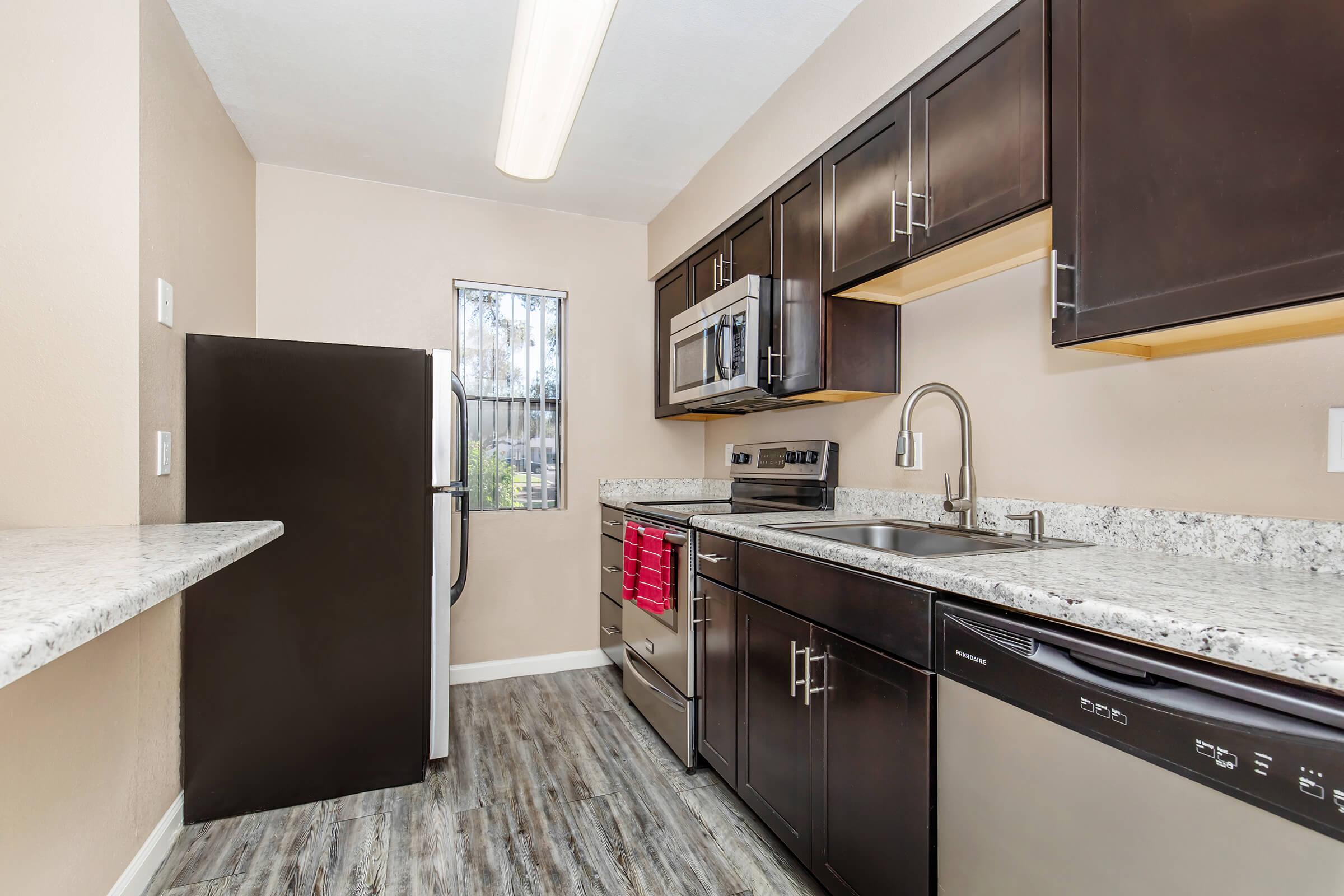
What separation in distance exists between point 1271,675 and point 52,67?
8.94 feet

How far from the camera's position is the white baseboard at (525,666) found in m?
3.24

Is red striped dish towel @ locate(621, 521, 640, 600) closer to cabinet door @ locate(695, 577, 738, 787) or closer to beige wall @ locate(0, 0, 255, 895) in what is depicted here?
cabinet door @ locate(695, 577, 738, 787)

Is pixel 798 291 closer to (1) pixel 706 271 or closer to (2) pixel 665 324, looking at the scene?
(1) pixel 706 271

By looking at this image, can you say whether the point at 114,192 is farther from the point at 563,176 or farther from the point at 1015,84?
the point at 1015,84

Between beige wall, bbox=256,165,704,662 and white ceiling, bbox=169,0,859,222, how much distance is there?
0.71ft

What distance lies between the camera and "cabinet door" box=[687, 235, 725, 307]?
2877mm

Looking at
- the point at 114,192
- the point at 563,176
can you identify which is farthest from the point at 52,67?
the point at 563,176

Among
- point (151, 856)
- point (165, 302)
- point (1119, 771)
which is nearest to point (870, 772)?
point (1119, 771)

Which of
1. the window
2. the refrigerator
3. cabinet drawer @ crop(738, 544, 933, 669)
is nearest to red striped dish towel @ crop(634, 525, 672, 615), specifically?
cabinet drawer @ crop(738, 544, 933, 669)

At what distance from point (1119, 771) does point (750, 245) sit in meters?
2.17

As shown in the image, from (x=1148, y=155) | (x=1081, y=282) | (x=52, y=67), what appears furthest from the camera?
(x=52, y=67)

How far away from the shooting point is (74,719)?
4.60ft

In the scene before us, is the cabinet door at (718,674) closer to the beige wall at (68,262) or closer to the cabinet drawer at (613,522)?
the cabinet drawer at (613,522)

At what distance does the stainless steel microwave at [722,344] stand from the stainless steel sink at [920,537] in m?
0.69
